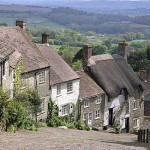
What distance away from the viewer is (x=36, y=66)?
36.1 metres

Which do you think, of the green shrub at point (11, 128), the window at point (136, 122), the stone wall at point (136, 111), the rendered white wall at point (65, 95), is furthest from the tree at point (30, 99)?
the window at point (136, 122)

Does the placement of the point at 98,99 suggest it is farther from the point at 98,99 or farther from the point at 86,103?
the point at 86,103

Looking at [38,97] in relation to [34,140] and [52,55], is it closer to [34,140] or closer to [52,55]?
[52,55]

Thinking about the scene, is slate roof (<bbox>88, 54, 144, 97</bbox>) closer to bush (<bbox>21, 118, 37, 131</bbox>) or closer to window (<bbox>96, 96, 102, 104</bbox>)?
window (<bbox>96, 96, 102, 104</bbox>)

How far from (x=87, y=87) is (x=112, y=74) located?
4091 millimetres

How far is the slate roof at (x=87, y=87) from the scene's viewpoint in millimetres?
43044

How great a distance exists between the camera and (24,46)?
37812mm

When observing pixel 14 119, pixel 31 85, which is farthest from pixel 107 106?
pixel 14 119

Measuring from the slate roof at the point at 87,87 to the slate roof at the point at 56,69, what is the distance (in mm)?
1904

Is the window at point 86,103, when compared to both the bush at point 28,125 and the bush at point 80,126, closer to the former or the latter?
the bush at point 80,126

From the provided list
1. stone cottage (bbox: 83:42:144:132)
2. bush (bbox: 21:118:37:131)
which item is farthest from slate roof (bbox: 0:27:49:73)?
stone cottage (bbox: 83:42:144:132)

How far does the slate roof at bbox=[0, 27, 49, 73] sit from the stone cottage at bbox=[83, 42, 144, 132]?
8.39 m

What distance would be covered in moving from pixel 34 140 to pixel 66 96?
60.8ft

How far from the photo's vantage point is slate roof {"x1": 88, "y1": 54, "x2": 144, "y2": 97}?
148 ft
